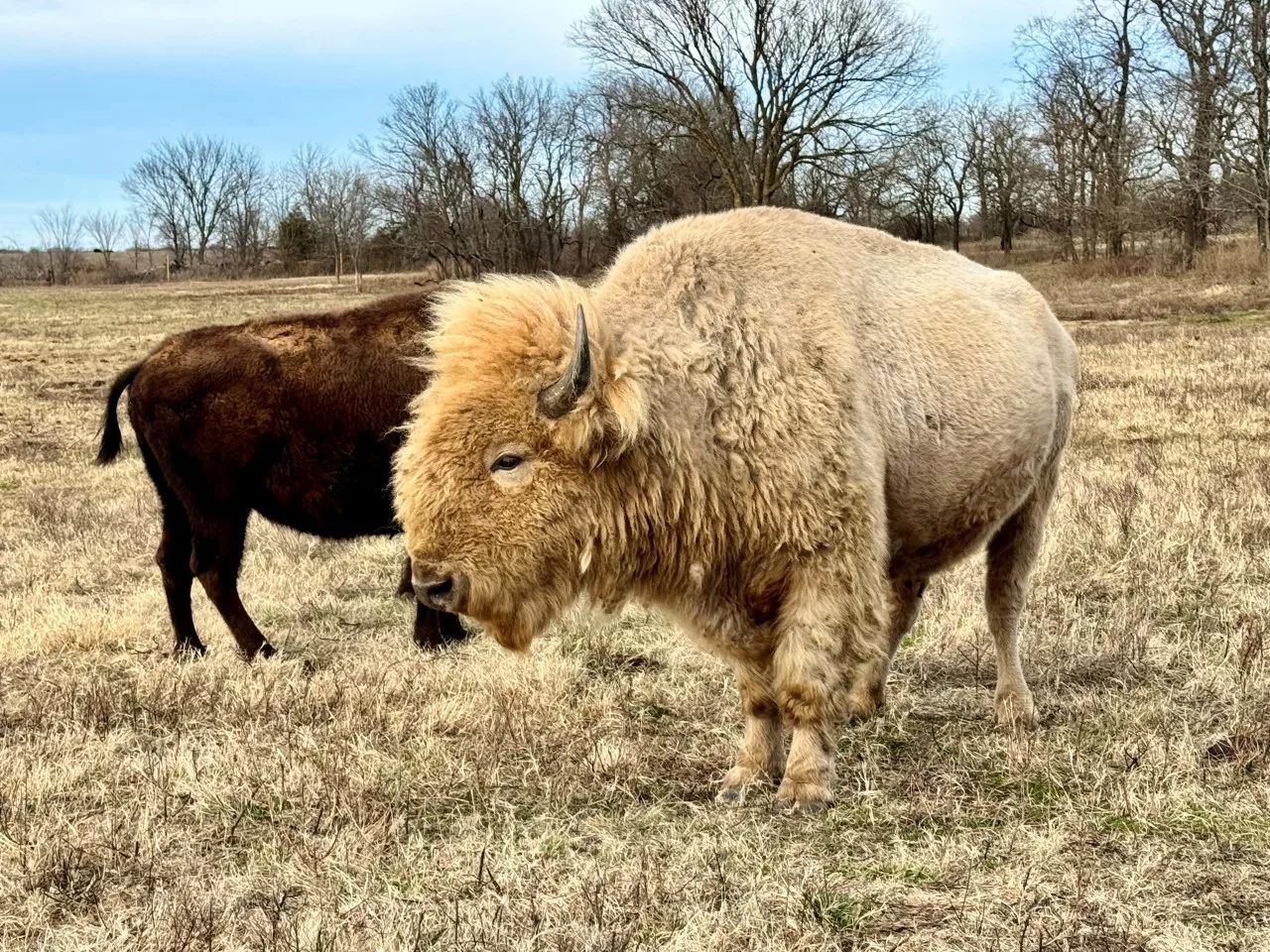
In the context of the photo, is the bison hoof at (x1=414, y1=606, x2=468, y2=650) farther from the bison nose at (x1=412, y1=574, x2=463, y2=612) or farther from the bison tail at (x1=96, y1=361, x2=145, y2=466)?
the bison nose at (x1=412, y1=574, x2=463, y2=612)

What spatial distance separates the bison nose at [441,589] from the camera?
4078 mm

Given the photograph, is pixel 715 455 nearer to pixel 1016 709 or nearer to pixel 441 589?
pixel 441 589

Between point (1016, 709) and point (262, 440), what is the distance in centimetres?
445

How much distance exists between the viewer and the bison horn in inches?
154

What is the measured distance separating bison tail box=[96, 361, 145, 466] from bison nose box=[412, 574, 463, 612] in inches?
155

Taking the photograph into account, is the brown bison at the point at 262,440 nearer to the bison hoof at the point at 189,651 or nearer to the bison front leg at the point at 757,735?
the bison hoof at the point at 189,651

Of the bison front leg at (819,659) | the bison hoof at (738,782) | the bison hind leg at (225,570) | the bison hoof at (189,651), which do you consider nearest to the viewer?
the bison front leg at (819,659)

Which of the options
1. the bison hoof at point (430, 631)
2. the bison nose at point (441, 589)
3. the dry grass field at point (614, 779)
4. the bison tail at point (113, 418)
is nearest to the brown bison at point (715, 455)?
the bison nose at point (441, 589)

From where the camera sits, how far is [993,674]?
6086 mm

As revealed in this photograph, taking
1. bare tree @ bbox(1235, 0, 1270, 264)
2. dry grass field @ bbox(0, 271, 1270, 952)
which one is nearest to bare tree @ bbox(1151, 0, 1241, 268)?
bare tree @ bbox(1235, 0, 1270, 264)

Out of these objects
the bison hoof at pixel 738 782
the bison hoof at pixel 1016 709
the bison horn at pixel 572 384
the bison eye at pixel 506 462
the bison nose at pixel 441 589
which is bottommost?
the bison hoof at pixel 738 782

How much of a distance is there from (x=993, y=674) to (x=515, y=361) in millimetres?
3349

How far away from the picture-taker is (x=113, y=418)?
7316mm

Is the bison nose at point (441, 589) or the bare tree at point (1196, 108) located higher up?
the bare tree at point (1196, 108)
